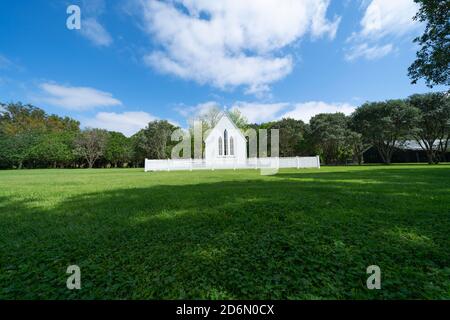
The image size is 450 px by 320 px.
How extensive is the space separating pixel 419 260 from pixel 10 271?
14.7ft

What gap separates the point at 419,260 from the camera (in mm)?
2289

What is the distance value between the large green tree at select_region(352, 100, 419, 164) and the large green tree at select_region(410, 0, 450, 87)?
17983 mm

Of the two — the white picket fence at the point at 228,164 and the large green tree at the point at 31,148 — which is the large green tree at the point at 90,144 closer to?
the large green tree at the point at 31,148

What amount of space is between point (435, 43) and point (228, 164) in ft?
53.4

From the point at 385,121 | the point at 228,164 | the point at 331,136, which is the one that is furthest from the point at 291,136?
the point at 228,164

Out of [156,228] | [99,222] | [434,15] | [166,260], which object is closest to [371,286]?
[166,260]

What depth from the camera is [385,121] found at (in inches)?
1060

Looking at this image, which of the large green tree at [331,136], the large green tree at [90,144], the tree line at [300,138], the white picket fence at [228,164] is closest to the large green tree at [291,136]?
the tree line at [300,138]

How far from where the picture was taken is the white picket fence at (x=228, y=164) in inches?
778

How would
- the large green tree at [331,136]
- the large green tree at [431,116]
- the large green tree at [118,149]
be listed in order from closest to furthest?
the large green tree at [431,116] → the large green tree at [331,136] → the large green tree at [118,149]

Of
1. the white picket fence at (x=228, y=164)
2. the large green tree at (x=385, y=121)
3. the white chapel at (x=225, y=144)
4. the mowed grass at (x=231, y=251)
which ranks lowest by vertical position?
the mowed grass at (x=231, y=251)

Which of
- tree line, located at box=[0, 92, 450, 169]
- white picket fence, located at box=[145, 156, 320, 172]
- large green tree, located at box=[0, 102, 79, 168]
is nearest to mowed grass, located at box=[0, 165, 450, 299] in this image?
white picket fence, located at box=[145, 156, 320, 172]

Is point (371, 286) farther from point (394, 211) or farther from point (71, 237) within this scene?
point (71, 237)

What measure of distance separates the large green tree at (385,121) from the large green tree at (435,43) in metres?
18.0
